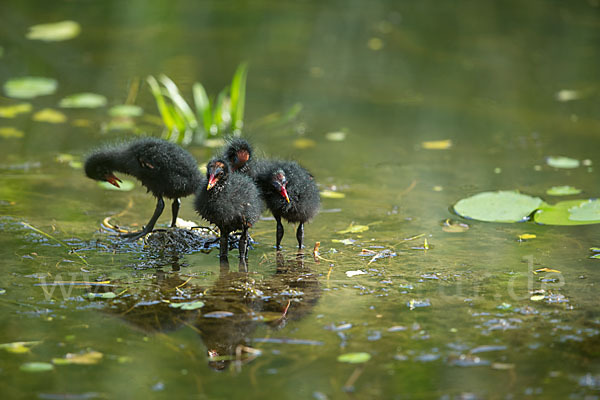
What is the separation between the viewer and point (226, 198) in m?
5.38

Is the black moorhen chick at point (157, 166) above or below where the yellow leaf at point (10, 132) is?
below

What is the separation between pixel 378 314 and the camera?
470 centimetres

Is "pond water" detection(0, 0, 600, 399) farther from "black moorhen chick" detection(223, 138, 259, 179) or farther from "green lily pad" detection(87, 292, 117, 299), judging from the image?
"black moorhen chick" detection(223, 138, 259, 179)

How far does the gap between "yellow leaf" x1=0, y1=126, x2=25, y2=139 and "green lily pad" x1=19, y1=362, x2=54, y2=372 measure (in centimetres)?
501

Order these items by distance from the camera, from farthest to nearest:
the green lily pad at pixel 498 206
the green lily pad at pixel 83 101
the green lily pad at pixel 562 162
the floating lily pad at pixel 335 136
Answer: the green lily pad at pixel 83 101
the floating lily pad at pixel 335 136
the green lily pad at pixel 562 162
the green lily pad at pixel 498 206

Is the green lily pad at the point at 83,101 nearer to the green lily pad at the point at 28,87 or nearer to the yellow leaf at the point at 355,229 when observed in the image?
the green lily pad at the point at 28,87

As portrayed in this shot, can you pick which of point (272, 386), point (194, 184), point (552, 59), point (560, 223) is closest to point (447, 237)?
point (560, 223)

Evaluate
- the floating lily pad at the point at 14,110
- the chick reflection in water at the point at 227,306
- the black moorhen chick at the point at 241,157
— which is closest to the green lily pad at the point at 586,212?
the chick reflection in water at the point at 227,306

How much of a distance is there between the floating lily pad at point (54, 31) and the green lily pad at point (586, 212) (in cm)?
846

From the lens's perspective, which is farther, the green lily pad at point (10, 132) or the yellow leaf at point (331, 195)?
the green lily pad at point (10, 132)

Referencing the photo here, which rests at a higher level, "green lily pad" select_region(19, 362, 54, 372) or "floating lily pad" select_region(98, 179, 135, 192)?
"floating lily pad" select_region(98, 179, 135, 192)

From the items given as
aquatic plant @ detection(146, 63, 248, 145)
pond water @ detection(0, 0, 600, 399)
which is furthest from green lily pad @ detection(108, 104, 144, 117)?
aquatic plant @ detection(146, 63, 248, 145)

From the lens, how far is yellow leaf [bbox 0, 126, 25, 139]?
8.59 metres

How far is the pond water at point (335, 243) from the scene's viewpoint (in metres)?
4.10
